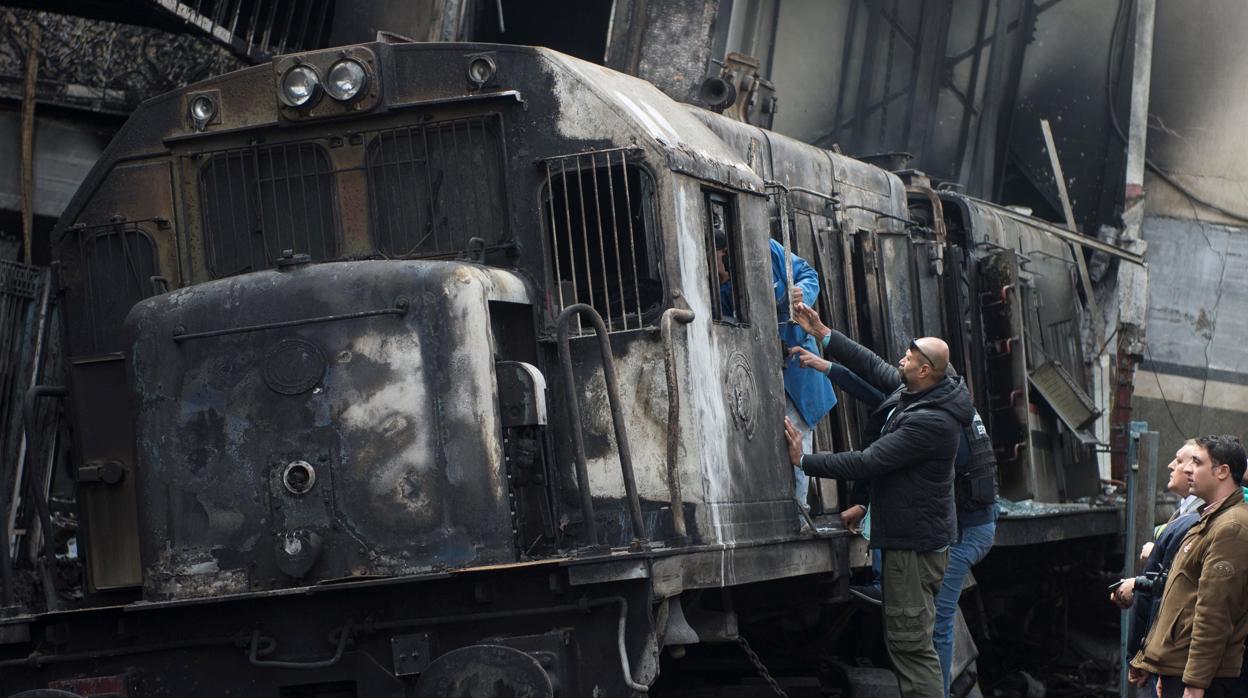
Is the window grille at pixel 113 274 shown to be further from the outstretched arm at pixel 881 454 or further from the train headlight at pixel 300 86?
the outstretched arm at pixel 881 454

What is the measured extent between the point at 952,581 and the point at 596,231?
3.15m

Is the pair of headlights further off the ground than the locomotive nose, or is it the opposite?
the pair of headlights

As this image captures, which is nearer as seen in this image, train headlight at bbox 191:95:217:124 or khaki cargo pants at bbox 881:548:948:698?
train headlight at bbox 191:95:217:124

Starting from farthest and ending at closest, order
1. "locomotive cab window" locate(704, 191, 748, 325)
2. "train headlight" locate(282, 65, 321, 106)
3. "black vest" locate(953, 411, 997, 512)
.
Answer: "black vest" locate(953, 411, 997, 512)
"locomotive cab window" locate(704, 191, 748, 325)
"train headlight" locate(282, 65, 321, 106)

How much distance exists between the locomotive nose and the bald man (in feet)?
6.68

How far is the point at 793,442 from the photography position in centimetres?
788

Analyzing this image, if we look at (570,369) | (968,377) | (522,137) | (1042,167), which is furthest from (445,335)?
(1042,167)

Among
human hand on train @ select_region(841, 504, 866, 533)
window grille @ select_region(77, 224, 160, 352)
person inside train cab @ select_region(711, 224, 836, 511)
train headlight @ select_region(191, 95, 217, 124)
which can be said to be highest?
train headlight @ select_region(191, 95, 217, 124)

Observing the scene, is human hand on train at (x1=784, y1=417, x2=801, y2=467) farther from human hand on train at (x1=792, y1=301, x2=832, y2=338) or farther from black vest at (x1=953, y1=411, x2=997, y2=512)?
black vest at (x1=953, y1=411, x2=997, y2=512)

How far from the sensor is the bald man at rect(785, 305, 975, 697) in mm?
7879

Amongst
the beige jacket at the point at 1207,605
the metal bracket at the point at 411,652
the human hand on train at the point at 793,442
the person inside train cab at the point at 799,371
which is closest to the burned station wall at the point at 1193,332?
the person inside train cab at the point at 799,371

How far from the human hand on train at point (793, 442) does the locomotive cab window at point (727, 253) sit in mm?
661

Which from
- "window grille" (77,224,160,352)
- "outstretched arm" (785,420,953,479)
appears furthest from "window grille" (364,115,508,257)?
"outstretched arm" (785,420,953,479)

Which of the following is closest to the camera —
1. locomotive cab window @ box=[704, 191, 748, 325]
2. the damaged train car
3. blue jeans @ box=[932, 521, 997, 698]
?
the damaged train car
